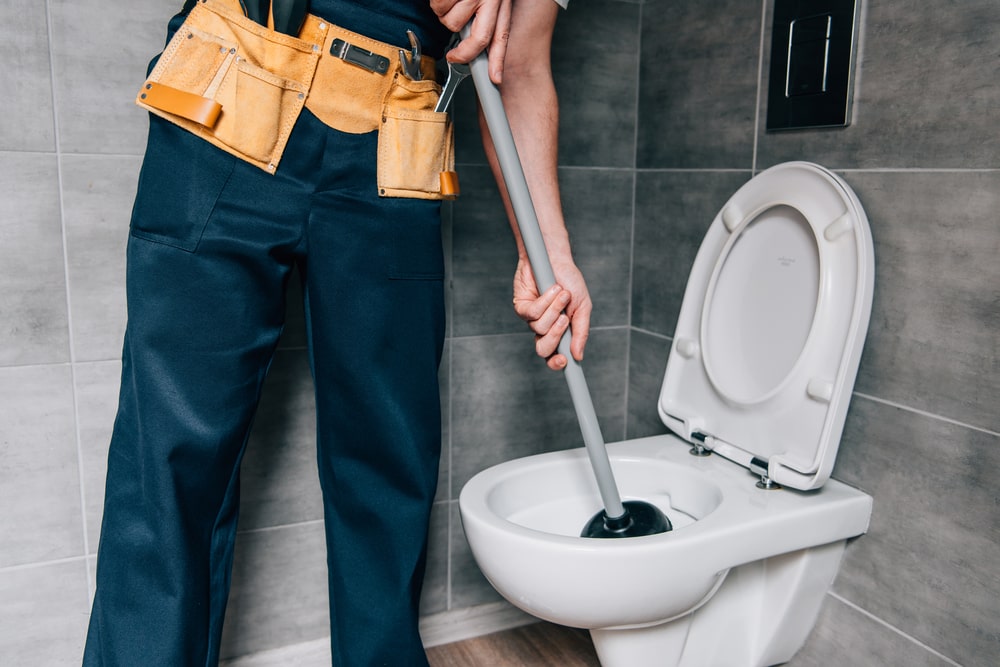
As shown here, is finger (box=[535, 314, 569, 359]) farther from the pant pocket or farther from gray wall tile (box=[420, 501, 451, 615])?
gray wall tile (box=[420, 501, 451, 615])

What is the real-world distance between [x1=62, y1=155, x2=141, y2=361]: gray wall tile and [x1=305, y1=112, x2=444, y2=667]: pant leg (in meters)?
0.37

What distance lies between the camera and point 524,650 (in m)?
1.55

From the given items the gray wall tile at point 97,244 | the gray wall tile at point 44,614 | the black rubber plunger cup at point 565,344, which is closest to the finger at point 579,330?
the black rubber plunger cup at point 565,344

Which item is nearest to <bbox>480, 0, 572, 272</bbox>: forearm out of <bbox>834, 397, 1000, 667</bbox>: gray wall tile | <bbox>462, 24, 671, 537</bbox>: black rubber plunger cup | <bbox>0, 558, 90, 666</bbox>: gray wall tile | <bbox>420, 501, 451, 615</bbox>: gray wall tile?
<bbox>462, 24, 671, 537</bbox>: black rubber plunger cup

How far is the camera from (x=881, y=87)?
1.13m

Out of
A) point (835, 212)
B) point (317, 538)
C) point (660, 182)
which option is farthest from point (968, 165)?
point (317, 538)

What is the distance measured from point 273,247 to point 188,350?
6.3 inches

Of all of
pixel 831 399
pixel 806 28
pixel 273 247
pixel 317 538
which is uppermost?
pixel 806 28

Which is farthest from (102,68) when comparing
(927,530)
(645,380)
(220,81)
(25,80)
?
(927,530)

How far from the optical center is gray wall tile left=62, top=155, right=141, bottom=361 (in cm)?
123

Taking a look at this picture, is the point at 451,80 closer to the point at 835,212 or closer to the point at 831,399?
the point at 835,212

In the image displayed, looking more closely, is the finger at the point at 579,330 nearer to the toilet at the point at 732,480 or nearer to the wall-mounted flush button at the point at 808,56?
the toilet at the point at 732,480

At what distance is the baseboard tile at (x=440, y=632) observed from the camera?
4.80ft

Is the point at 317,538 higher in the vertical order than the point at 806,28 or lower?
lower
